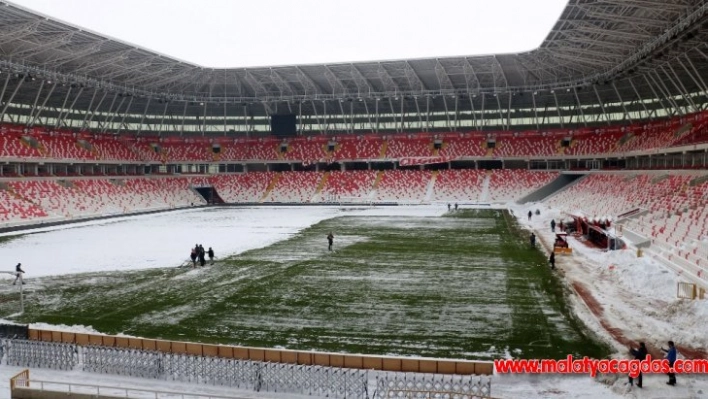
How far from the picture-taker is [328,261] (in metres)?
26.6

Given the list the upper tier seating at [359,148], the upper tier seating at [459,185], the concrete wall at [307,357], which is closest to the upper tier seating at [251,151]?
the upper tier seating at [359,148]

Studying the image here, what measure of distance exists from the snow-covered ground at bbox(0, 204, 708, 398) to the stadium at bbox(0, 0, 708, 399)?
0.12 m

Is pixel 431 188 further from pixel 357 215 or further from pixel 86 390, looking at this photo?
pixel 86 390

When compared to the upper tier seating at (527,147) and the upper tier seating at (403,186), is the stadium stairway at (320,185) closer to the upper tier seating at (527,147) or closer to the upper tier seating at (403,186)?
the upper tier seating at (403,186)

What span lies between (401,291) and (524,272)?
22.3 feet

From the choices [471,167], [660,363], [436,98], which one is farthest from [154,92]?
[660,363]

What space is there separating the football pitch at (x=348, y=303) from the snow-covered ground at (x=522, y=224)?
4.62 feet

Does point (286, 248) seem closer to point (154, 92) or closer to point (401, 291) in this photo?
point (401, 291)

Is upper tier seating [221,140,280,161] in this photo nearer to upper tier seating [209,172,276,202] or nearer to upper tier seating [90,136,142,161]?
upper tier seating [209,172,276,202]

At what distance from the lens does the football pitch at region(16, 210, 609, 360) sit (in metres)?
14.4

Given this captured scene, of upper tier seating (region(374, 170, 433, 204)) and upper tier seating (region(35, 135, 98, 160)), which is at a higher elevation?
upper tier seating (region(35, 135, 98, 160))

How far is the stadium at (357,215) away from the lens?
Answer: 1309 cm

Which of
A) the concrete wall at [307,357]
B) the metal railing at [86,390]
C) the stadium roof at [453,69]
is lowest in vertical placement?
the metal railing at [86,390]

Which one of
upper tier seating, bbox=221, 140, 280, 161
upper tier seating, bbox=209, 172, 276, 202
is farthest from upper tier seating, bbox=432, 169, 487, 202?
upper tier seating, bbox=221, 140, 280, 161
